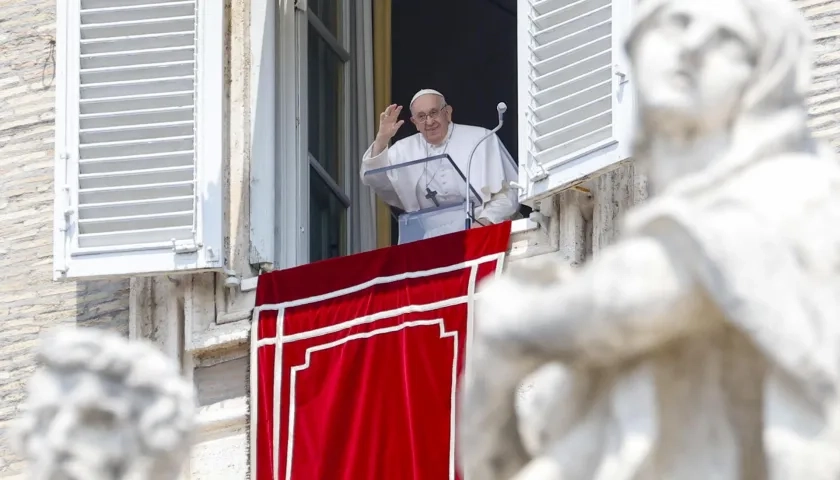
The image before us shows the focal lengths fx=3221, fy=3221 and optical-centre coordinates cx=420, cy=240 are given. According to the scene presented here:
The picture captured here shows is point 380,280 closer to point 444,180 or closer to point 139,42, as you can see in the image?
point 444,180

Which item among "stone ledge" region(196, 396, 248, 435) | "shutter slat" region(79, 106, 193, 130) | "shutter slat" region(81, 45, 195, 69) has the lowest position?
"stone ledge" region(196, 396, 248, 435)

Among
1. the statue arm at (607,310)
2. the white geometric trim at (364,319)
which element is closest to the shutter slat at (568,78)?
the white geometric trim at (364,319)

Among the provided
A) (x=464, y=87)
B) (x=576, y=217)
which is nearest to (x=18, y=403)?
(x=576, y=217)

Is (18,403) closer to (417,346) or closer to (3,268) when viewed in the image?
(3,268)

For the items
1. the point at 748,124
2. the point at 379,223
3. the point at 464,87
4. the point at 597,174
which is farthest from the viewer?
the point at 464,87

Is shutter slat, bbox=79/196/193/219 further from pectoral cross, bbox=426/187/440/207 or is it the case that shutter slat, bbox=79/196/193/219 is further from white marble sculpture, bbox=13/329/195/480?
white marble sculpture, bbox=13/329/195/480

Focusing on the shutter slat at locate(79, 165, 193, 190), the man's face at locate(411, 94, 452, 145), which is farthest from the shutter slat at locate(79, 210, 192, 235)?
the man's face at locate(411, 94, 452, 145)

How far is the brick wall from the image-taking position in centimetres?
1045

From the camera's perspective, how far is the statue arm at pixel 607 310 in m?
4.33

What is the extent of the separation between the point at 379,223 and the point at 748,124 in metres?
7.13

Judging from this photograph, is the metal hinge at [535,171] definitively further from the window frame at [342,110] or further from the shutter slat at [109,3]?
the shutter slat at [109,3]

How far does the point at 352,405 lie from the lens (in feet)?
31.9

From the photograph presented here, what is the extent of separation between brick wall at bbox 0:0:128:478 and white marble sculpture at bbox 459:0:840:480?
5.94 meters

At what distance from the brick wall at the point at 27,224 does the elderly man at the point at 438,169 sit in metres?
1.02
